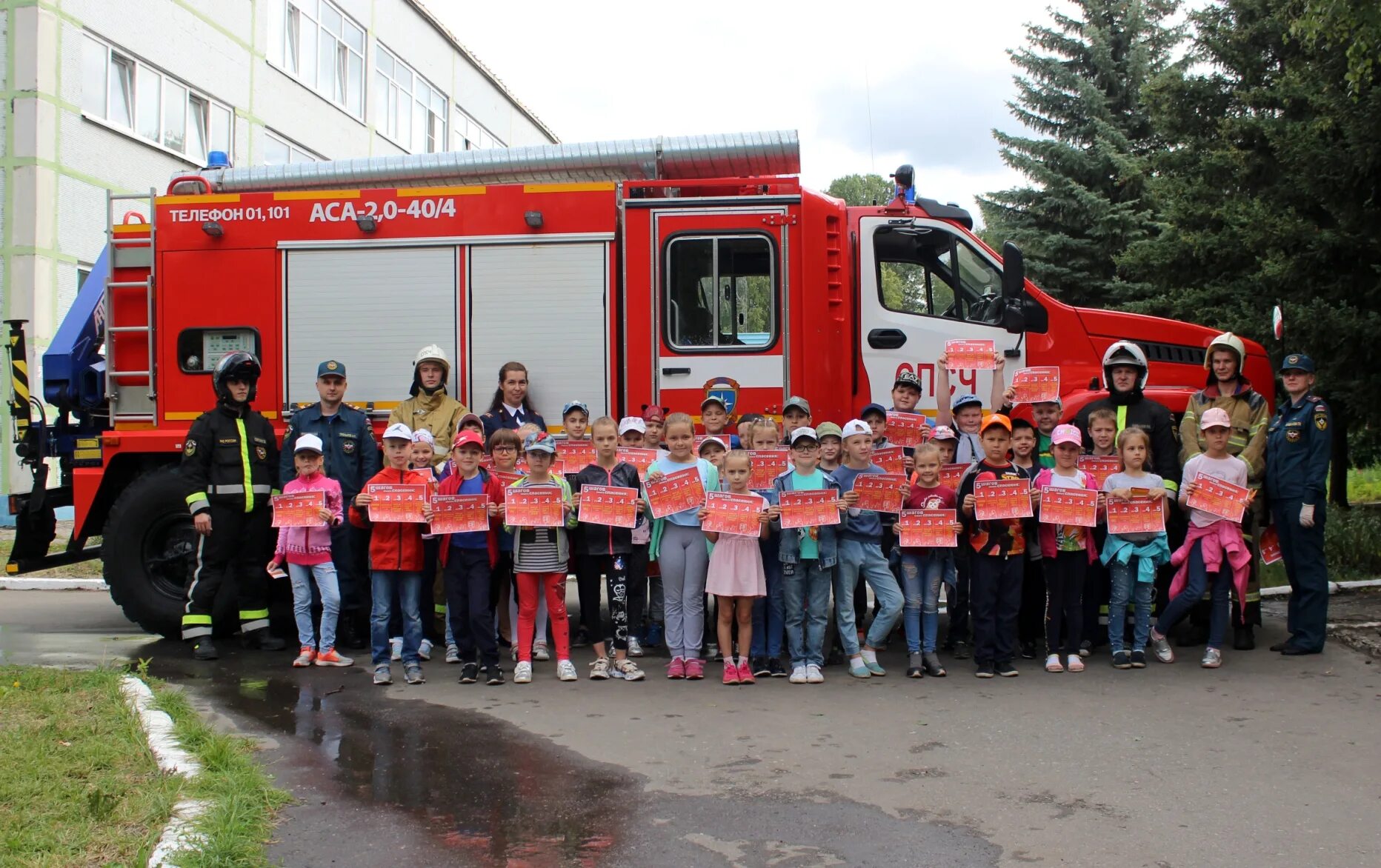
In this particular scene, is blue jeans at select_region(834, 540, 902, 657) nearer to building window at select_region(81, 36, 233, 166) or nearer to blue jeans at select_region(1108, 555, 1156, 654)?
blue jeans at select_region(1108, 555, 1156, 654)

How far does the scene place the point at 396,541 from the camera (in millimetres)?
7875

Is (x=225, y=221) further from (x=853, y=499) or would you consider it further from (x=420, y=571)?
(x=853, y=499)

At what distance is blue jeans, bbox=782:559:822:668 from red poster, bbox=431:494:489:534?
6.42ft

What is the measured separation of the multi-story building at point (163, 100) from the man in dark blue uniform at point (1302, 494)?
1703 cm

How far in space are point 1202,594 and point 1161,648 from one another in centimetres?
45

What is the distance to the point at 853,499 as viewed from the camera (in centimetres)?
761

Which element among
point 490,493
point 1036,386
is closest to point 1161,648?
point 1036,386

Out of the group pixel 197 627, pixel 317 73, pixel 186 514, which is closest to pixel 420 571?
pixel 197 627

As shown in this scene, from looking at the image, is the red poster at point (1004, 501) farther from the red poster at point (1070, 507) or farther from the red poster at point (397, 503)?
the red poster at point (397, 503)

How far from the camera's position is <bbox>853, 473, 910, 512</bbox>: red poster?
767cm

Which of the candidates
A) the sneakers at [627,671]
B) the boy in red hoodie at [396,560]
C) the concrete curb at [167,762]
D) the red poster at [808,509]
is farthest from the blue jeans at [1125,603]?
the concrete curb at [167,762]

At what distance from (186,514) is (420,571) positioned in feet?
7.83

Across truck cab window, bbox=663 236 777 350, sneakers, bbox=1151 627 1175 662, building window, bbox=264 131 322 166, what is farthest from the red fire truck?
building window, bbox=264 131 322 166

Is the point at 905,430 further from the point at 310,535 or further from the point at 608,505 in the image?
the point at 310,535
